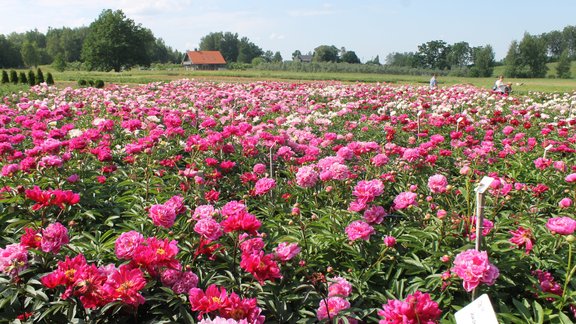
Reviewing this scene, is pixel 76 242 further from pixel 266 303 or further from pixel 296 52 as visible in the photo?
A: pixel 296 52

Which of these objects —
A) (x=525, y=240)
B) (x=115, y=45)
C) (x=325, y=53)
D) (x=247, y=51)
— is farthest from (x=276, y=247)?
(x=247, y=51)

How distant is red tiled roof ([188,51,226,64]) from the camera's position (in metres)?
99.4

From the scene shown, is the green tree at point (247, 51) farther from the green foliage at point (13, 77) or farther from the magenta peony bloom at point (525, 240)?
the magenta peony bloom at point (525, 240)

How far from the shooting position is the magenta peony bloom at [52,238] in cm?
216

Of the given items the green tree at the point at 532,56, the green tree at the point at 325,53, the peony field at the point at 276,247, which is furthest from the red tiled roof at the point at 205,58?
the peony field at the point at 276,247

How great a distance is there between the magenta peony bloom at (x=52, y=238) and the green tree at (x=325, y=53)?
363 ft

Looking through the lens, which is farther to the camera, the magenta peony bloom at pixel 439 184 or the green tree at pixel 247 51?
the green tree at pixel 247 51

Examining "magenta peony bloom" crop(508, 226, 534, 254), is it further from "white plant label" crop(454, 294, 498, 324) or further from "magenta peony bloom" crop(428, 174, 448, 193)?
"white plant label" crop(454, 294, 498, 324)

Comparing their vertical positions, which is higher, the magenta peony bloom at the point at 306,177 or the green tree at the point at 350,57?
the green tree at the point at 350,57

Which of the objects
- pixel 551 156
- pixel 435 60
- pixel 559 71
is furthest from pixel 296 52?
pixel 551 156

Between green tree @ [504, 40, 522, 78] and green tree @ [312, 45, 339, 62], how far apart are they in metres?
45.4

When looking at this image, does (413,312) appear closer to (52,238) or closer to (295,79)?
(52,238)

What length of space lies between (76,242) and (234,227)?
1280 mm

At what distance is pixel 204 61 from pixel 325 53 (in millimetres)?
29415
